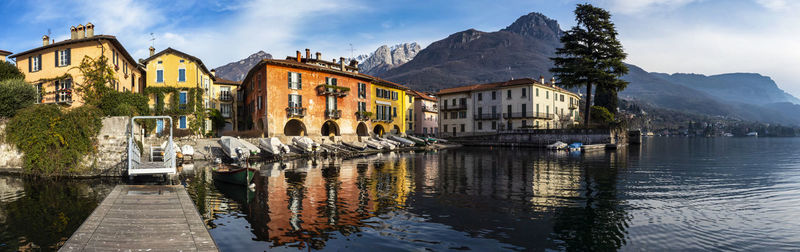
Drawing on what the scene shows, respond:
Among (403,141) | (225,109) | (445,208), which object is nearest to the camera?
(445,208)

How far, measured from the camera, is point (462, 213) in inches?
521

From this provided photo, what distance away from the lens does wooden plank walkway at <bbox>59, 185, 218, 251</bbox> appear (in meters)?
7.37

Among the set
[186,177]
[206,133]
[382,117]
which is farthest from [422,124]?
[186,177]

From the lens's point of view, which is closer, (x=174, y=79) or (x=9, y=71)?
(x=9, y=71)

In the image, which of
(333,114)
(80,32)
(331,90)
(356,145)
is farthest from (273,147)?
(80,32)

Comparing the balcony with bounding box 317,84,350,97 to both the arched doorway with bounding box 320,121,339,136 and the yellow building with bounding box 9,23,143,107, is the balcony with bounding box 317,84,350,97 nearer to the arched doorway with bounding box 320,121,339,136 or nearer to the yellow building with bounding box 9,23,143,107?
the arched doorway with bounding box 320,121,339,136

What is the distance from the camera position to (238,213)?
13.3 m

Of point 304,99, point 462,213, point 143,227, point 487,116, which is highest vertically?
point 304,99

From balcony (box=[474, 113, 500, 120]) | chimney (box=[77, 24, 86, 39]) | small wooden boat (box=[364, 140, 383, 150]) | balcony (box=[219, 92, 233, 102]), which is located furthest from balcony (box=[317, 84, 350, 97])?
balcony (box=[474, 113, 500, 120])

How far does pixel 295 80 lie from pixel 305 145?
30.9 ft

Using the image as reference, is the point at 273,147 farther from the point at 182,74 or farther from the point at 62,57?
the point at 62,57

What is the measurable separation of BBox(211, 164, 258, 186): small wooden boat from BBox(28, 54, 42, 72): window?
963 inches

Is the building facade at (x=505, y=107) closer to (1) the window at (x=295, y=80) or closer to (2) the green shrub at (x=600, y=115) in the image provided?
(2) the green shrub at (x=600, y=115)

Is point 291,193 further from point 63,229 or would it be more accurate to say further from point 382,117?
point 382,117
